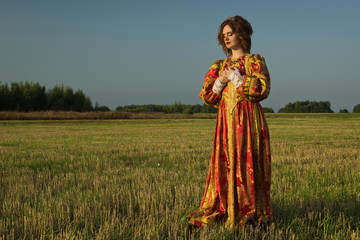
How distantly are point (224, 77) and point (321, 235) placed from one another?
2078mm

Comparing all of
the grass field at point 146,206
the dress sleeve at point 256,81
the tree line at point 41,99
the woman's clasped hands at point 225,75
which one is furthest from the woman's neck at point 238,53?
the tree line at point 41,99

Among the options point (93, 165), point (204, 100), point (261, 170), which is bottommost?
point (93, 165)

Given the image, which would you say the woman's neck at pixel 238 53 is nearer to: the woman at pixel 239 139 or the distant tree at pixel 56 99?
the woman at pixel 239 139

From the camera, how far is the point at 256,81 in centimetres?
302

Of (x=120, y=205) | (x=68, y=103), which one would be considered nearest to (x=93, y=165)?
(x=120, y=205)

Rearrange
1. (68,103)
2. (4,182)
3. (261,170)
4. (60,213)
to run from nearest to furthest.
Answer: (261,170) < (60,213) < (4,182) < (68,103)

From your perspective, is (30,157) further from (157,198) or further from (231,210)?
(231,210)

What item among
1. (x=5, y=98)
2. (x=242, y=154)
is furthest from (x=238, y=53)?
(x=5, y=98)

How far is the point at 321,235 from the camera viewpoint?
3.42 m

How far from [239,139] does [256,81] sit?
61 centimetres

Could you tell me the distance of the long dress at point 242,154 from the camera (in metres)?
3.12

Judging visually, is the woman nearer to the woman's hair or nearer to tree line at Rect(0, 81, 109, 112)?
the woman's hair

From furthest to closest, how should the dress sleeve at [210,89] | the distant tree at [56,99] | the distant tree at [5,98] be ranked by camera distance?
the distant tree at [56,99] → the distant tree at [5,98] → the dress sleeve at [210,89]

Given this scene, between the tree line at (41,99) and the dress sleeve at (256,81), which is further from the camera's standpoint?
the tree line at (41,99)
